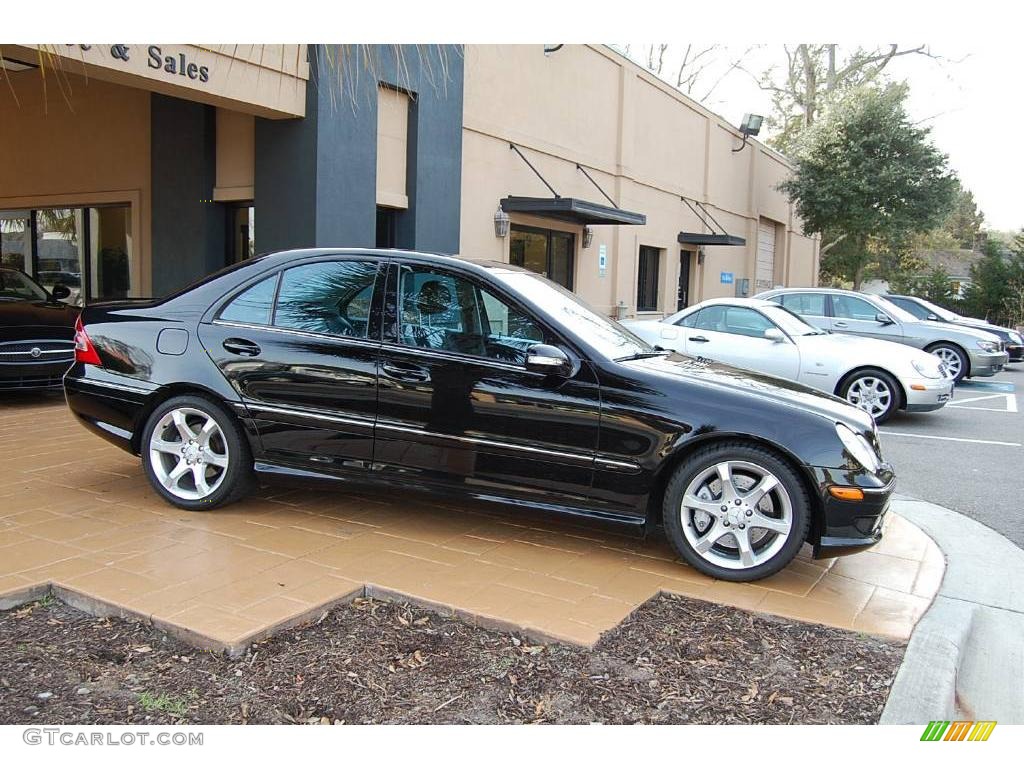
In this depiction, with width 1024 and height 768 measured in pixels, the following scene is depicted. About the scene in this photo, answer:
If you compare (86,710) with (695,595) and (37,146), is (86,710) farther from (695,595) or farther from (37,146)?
(37,146)

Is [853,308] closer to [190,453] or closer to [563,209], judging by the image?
[563,209]

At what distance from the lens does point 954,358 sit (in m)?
14.0

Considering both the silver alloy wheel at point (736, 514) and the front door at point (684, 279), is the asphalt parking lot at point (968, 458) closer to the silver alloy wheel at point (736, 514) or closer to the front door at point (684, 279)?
the silver alloy wheel at point (736, 514)

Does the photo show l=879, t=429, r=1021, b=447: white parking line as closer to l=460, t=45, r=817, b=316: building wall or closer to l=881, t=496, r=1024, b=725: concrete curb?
l=881, t=496, r=1024, b=725: concrete curb

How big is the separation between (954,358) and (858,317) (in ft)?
6.59

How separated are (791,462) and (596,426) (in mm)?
978

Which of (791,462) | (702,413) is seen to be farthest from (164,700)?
(791,462)

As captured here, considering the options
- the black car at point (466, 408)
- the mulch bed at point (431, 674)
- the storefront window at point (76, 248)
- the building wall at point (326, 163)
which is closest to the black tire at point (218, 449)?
the black car at point (466, 408)

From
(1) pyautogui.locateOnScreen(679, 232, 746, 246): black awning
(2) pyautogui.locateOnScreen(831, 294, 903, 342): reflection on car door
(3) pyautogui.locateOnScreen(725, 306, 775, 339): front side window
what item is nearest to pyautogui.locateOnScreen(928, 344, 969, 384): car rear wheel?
(2) pyautogui.locateOnScreen(831, 294, 903, 342): reflection on car door

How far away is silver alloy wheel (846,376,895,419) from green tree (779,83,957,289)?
665 inches

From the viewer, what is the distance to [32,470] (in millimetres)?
6066

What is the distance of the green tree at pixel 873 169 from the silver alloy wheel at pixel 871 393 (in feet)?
55.4

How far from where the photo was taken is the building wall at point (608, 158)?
542 inches

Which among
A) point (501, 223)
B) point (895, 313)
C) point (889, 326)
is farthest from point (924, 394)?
point (501, 223)
